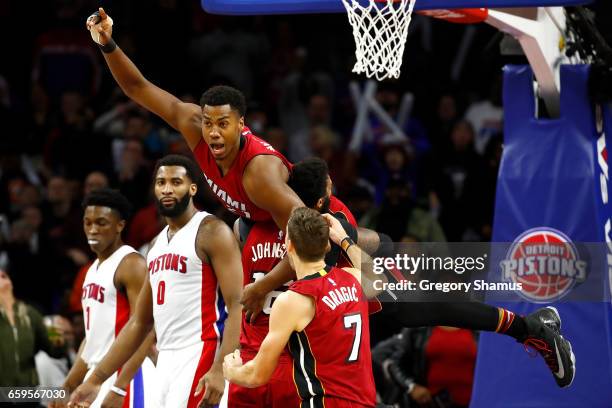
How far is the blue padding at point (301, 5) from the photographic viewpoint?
7441 mm

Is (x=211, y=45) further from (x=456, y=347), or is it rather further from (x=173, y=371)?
(x=173, y=371)

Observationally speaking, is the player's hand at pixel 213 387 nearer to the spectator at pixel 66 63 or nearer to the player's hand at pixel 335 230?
the player's hand at pixel 335 230

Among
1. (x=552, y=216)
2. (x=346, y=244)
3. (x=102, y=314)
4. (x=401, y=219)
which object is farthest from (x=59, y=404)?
(x=401, y=219)

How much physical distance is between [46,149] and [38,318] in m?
4.19

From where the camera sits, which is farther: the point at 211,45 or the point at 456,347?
the point at 211,45

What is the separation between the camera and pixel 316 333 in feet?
20.8

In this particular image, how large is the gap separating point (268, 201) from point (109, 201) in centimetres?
207

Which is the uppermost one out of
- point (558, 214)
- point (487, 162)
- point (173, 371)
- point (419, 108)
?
point (419, 108)

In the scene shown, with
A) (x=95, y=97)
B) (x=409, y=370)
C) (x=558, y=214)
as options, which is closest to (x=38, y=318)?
(x=409, y=370)

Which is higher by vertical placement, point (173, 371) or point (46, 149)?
point (46, 149)

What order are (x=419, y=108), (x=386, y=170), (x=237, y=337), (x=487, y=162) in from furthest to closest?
(x=419, y=108), (x=386, y=170), (x=487, y=162), (x=237, y=337)

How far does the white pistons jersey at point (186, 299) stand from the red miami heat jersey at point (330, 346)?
1.38 metres

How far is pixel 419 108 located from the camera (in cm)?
1405

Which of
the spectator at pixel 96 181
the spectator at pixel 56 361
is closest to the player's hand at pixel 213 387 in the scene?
the spectator at pixel 56 361
